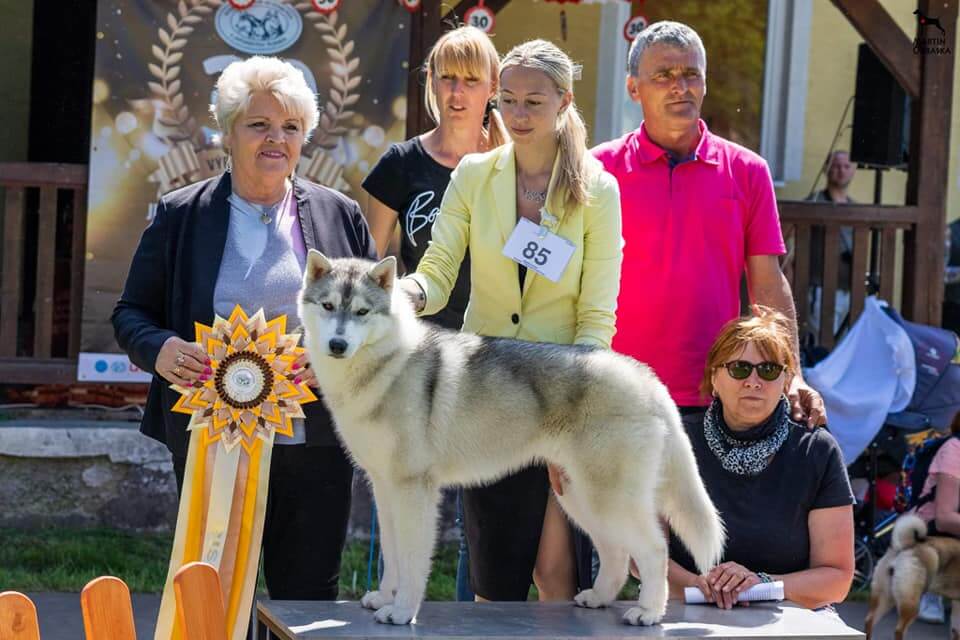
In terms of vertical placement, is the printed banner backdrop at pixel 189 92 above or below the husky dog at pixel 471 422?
above

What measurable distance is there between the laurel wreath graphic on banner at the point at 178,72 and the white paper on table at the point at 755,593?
→ 4.69 metres

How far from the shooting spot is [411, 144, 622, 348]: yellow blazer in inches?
148

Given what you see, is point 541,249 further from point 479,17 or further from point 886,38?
point 886,38

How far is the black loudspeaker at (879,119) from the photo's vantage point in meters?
9.50

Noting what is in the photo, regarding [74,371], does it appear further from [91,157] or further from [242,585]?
[242,585]

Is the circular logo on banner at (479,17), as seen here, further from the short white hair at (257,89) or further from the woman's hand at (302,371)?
the woman's hand at (302,371)

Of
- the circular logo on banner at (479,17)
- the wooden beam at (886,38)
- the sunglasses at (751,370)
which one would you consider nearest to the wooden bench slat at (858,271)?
the wooden beam at (886,38)

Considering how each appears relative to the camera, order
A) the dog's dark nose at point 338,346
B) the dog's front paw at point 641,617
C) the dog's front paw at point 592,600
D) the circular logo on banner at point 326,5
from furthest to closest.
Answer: the circular logo on banner at point 326,5
the dog's front paw at point 592,600
the dog's front paw at point 641,617
the dog's dark nose at point 338,346

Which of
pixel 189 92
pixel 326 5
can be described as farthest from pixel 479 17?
pixel 189 92

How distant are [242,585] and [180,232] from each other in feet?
3.49

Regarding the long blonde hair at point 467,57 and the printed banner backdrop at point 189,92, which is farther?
the printed banner backdrop at point 189,92

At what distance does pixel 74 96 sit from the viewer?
9.94 m

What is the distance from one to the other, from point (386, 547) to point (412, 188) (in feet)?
5.66

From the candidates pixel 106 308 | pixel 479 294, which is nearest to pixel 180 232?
pixel 479 294
